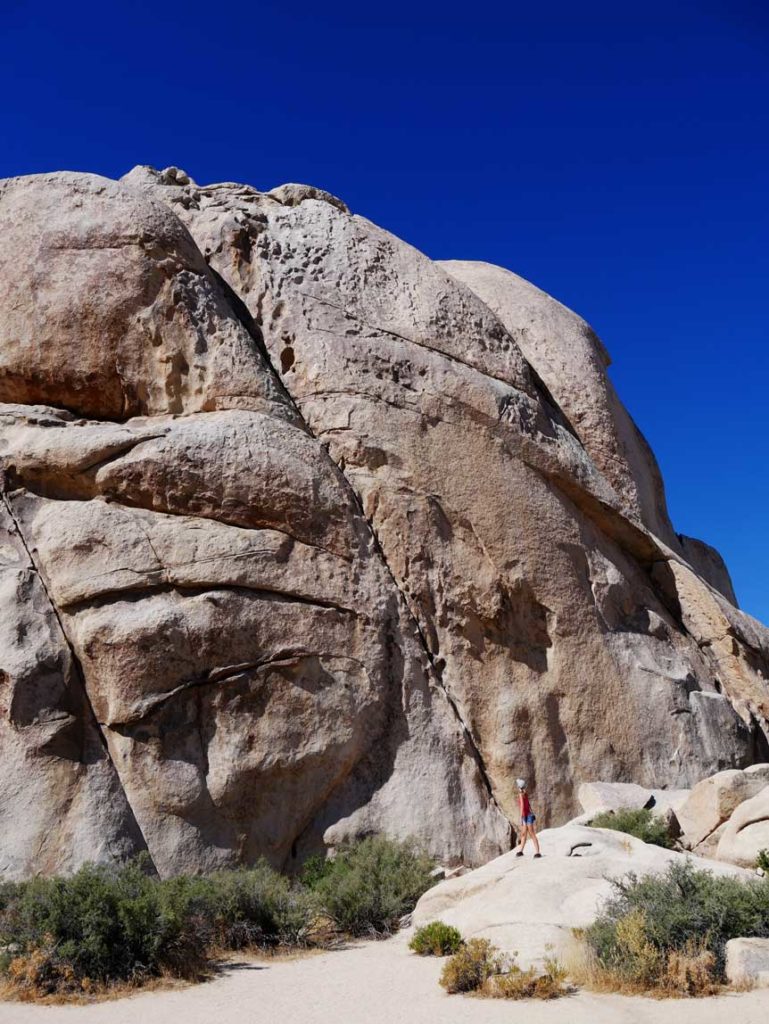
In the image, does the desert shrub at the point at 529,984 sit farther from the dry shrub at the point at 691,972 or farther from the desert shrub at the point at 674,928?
the dry shrub at the point at 691,972

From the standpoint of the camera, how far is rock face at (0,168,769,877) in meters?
11.6

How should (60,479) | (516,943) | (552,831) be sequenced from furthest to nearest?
(60,479)
(552,831)
(516,943)

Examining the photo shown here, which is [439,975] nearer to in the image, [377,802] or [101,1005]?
[101,1005]

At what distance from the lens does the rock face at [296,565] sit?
1158 cm

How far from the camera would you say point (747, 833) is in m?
11.3

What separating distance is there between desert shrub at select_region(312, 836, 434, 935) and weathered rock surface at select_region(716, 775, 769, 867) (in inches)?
129

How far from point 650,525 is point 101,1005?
1285 centimetres

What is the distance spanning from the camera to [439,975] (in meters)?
8.27

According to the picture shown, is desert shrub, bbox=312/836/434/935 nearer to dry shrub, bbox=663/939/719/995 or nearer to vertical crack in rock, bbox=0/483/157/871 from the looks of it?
vertical crack in rock, bbox=0/483/157/871

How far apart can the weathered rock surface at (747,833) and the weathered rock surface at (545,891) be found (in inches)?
58.2

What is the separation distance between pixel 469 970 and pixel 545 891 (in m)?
1.59

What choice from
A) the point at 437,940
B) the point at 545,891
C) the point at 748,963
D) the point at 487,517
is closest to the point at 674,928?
the point at 748,963

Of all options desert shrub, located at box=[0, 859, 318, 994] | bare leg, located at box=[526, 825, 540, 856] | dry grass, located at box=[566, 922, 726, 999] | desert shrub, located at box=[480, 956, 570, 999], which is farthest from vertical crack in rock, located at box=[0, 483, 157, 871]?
dry grass, located at box=[566, 922, 726, 999]

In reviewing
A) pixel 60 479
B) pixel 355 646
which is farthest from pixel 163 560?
pixel 355 646
